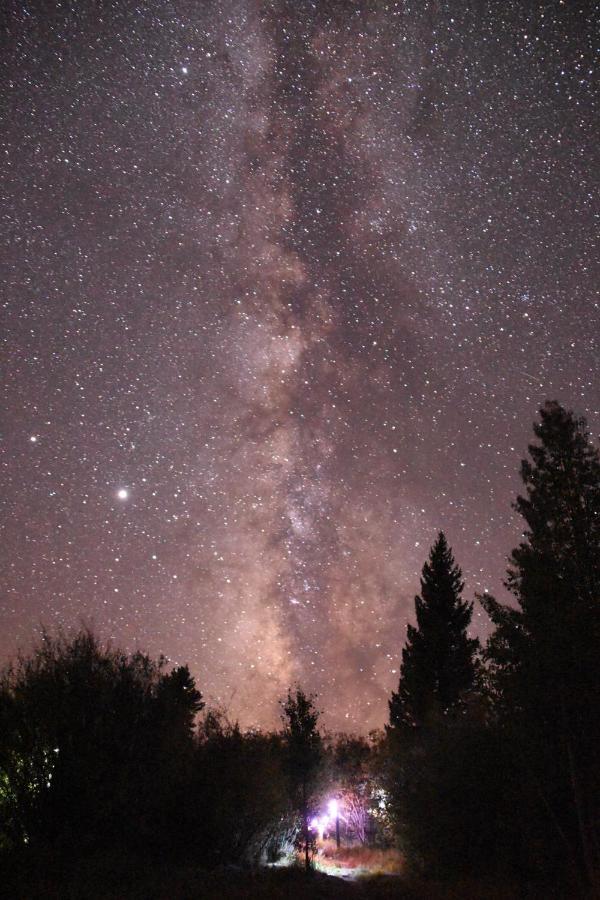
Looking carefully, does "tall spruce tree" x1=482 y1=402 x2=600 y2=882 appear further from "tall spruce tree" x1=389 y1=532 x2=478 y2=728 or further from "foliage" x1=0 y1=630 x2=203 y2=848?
"tall spruce tree" x1=389 y1=532 x2=478 y2=728

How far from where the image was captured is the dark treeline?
41.5ft

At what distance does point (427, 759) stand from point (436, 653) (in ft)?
46.3

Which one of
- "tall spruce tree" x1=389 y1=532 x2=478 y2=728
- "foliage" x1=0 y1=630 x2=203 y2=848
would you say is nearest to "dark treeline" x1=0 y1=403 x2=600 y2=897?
"foliage" x1=0 y1=630 x2=203 y2=848

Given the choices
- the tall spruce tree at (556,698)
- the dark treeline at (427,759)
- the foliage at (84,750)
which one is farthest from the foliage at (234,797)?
the tall spruce tree at (556,698)

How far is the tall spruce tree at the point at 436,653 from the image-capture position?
30.1 meters

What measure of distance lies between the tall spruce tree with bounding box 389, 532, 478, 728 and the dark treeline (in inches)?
396

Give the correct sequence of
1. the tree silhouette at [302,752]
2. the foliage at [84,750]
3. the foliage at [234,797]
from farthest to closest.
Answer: the tree silhouette at [302,752]
the foliage at [234,797]
the foliage at [84,750]

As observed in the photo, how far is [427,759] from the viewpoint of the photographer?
696 inches

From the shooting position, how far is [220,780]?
17.6m

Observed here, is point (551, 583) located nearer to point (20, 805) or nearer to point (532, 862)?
point (532, 862)

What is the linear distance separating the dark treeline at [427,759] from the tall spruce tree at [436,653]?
396 inches

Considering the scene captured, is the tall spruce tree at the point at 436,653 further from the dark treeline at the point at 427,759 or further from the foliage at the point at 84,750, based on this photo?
the foliage at the point at 84,750

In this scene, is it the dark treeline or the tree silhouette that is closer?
the dark treeline

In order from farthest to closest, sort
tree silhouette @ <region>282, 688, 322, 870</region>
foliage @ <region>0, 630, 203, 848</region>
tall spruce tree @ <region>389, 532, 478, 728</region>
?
tall spruce tree @ <region>389, 532, 478, 728</region>, tree silhouette @ <region>282, 688, 322, 870</region>, foliage @ <region>0, 630, 203, 848</region>
